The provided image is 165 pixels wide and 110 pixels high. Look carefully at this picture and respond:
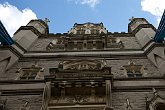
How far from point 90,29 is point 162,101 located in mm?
18338

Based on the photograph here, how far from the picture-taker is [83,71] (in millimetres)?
17484

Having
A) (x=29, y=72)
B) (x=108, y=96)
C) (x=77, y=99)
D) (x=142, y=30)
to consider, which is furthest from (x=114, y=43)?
(x=77, y=99)

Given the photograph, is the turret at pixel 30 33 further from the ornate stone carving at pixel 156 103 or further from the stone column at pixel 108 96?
the ornate stone carving at pixel 156 103

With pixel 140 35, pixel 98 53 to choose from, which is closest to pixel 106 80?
pixel 98 53

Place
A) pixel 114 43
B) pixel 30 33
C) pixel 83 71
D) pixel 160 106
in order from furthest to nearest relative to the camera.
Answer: pixel 30 33, pixel 114 43, pixel 83 71, pixel 160 106

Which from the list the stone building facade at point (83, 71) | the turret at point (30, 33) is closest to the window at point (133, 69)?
the stone building facade at point (83, 71)

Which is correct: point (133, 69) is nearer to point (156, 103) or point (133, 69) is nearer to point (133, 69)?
point (133, 69)

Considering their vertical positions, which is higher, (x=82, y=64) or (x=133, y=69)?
(x=82, y=64)

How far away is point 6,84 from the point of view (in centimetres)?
1712

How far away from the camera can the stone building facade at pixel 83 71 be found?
48.6 ft

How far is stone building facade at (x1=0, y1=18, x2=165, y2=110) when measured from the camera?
14820 mm

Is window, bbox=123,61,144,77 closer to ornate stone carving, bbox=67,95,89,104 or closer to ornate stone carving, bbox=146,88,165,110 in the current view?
ornate stone carving, bbox=146,88,165,110

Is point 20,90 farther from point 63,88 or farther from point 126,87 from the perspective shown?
point 126,87

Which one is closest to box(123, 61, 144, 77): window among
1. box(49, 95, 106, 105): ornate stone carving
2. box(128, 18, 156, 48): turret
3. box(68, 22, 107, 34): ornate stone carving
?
box(128, 18, 156, 48): turret
